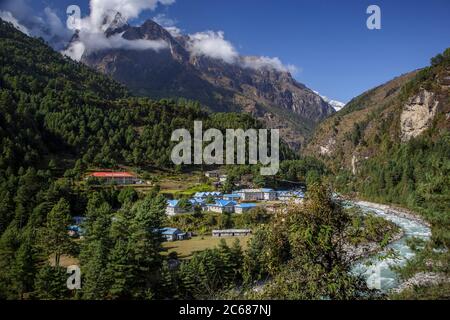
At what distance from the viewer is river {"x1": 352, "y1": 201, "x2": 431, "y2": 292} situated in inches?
1186

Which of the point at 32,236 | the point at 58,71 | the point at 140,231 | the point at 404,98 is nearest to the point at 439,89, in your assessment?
the point at 404,98

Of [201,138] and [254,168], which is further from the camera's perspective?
[201,138]

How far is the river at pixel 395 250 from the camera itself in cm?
3013

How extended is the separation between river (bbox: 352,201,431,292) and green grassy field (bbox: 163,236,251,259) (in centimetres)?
1347

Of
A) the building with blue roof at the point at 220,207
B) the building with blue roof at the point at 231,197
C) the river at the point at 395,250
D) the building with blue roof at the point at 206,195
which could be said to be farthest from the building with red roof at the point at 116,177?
the river at the point at 395,250

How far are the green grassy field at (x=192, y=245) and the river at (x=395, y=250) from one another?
13.5 metres

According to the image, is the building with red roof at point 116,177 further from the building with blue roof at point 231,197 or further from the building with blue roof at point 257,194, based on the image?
the building with blue roof at point 257,194

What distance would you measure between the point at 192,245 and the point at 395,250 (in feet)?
90.9

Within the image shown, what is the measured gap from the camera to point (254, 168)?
276 ft

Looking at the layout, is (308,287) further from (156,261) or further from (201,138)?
(201,138)

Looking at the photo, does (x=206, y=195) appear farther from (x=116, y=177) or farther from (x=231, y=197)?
(x=116, y=177)

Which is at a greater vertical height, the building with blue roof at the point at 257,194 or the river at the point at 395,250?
the building with blue roof at the point at 257,194

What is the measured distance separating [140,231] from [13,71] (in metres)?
94.6
